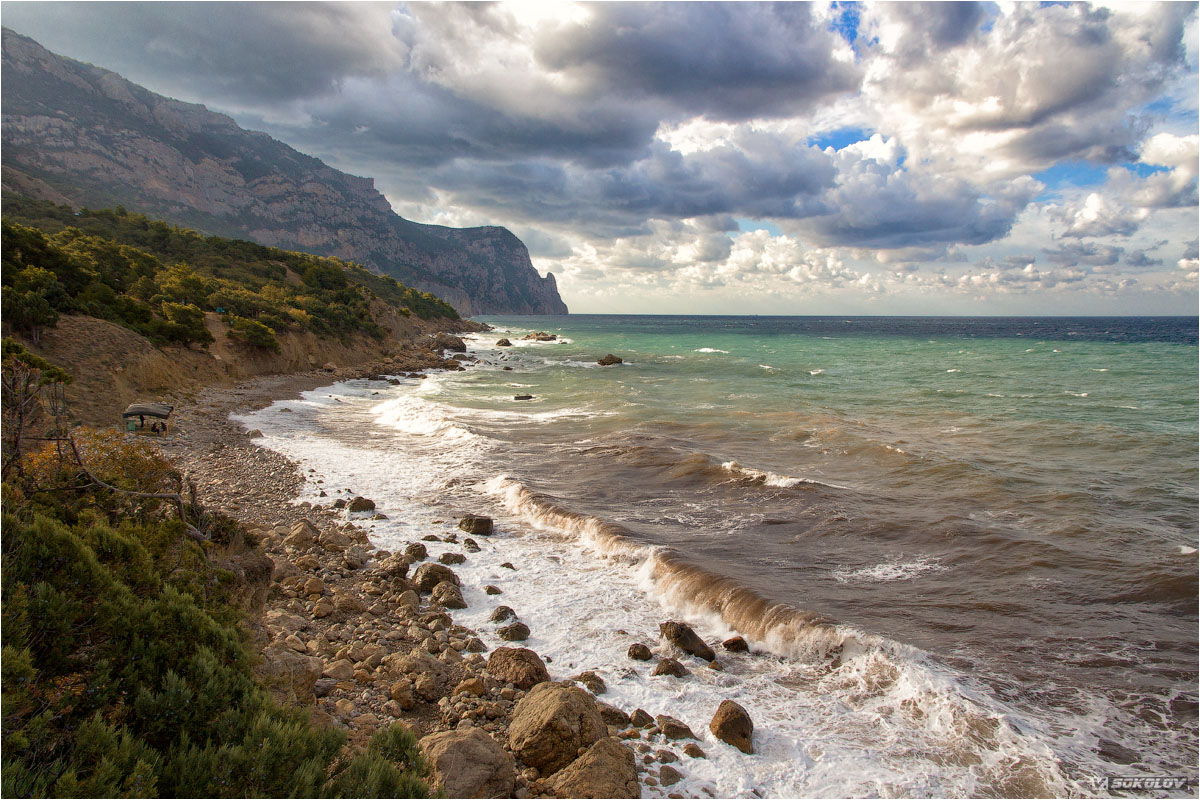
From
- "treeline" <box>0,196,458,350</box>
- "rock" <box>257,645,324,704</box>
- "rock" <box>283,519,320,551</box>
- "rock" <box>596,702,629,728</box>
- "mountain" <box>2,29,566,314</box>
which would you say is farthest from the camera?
"mountain" <box>2,29,566,314</box>

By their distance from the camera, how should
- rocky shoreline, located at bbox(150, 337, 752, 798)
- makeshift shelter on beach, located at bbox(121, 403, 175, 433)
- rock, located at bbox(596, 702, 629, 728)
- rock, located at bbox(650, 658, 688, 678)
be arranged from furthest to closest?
makeshift shelter on beach, located at bbox(121, 403, 175, 433) < rock, located at bbox(650, 658, 688, 678) < rock, located at bbox(596, 702, 629, 728) < rocky shoreline, located at bbox(150, 337, 752, 798)

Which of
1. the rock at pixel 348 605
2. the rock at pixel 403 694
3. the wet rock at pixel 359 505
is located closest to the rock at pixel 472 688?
the rock at pixel 403 694

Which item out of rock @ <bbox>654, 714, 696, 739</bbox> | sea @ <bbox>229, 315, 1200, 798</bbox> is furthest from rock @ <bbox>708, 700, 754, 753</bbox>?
rock @ <bbox>654, 714, 696, 739</bbox>

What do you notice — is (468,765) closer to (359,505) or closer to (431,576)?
(431,576)

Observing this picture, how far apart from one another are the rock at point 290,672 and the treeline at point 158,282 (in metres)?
22.6

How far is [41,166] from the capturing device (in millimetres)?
95125

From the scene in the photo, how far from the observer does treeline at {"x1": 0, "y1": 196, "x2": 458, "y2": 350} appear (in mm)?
23656

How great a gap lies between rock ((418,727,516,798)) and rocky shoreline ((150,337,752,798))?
1 cm

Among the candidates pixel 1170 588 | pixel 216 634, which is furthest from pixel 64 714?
pixel 1170 588

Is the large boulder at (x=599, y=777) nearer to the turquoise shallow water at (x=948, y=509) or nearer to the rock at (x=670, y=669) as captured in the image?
the rock at (x=670, y=669)

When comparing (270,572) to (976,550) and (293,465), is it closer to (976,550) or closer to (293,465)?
(293,465)

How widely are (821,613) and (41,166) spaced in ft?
455

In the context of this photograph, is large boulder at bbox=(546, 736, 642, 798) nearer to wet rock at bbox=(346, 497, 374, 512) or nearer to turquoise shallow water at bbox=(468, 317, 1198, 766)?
turquoise shallow water at bbox=(468, 317, 1198, 766)

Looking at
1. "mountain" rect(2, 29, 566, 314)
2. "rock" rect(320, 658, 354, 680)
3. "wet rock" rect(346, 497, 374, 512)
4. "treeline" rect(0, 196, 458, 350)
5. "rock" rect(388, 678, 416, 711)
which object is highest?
"mountain" rect(2, 29, 566, 314)
